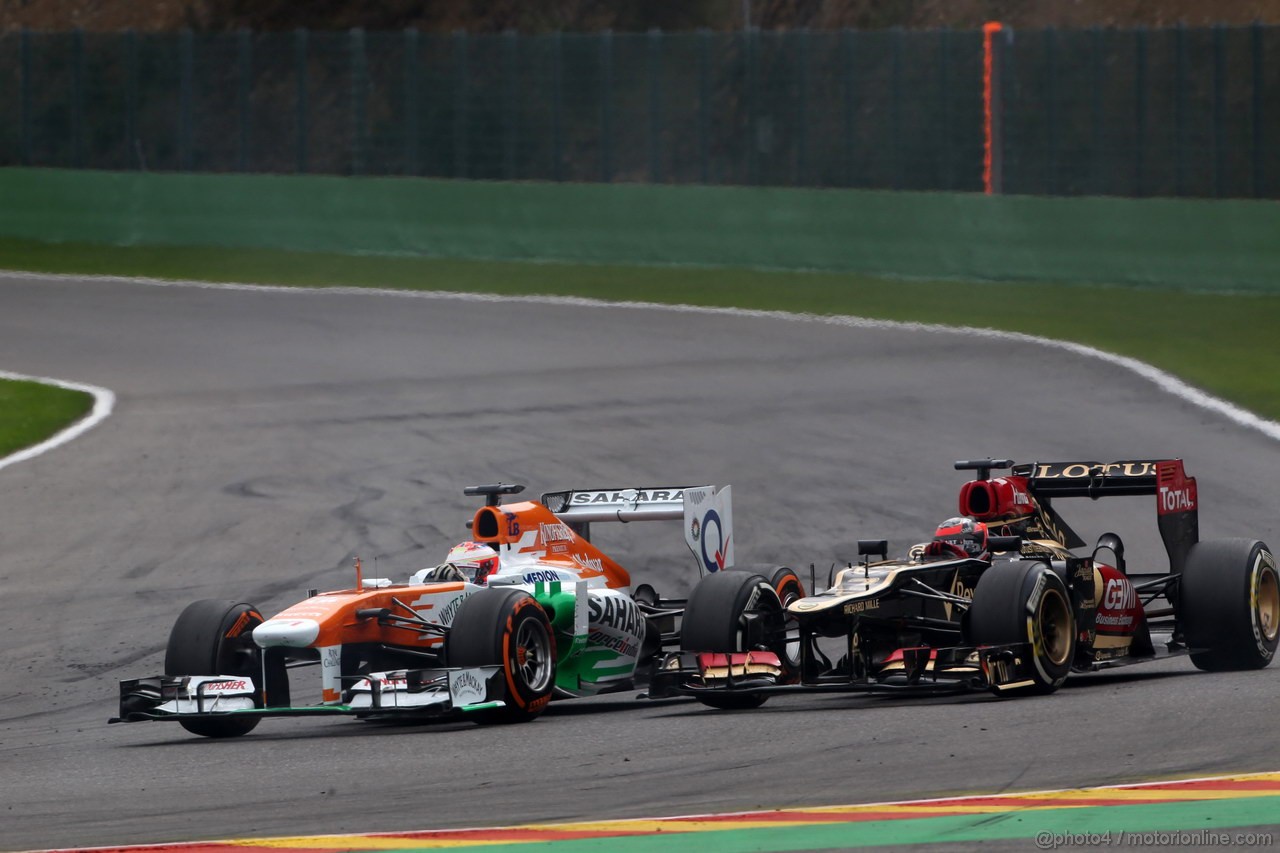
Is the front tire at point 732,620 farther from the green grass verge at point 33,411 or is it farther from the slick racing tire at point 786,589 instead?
the green grass verge at point 33,411

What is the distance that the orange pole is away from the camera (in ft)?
96.7

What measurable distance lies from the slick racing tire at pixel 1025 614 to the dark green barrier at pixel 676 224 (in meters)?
16.5

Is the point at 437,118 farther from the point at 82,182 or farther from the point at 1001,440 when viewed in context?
A: the point at 1001,440

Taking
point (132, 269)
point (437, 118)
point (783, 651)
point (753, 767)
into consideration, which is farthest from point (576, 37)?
point (753, 767)

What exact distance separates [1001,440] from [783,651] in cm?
767

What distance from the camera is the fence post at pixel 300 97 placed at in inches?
1297

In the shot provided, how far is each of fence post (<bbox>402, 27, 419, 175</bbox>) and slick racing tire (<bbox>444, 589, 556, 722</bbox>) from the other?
2254cm

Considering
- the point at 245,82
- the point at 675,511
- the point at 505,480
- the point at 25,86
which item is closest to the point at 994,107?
the point at 245,82

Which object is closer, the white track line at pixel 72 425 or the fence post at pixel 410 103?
the white track line at pixel 72 425

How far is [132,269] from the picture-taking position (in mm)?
32625

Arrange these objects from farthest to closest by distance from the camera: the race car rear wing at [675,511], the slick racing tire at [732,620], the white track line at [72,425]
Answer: the white track line at [72,425]
the race car rear wing at [675,511]
the slick racing tire at [732,620]

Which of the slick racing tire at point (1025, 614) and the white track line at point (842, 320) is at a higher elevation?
the white track line at point (842, 320)

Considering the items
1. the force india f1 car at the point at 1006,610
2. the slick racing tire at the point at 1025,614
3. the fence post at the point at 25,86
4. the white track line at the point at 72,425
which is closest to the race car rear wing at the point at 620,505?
the force india f1 car at the point at 1006,610

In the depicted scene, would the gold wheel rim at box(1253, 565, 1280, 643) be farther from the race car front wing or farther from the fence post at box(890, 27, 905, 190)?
the fence post at box(890, 27, 905, 190)
